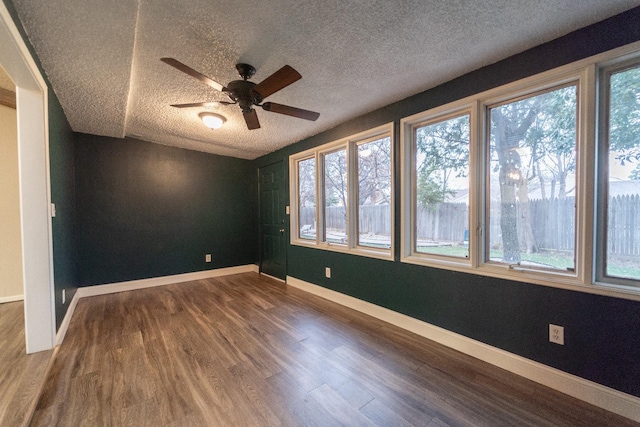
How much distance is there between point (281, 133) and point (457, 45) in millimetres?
2341

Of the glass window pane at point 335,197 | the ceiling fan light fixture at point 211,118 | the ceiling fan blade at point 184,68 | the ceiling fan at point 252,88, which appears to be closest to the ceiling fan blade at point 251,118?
the ceiling fan at point 252,88

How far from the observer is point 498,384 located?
1.67 metres

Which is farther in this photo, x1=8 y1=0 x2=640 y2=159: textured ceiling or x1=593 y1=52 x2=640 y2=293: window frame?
x1=593 y1=52 x2=640 y2=293: window frame

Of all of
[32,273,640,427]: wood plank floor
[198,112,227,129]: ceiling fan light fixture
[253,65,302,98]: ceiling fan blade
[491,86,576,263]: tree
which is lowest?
[32,273,640,427]: wood plank floor

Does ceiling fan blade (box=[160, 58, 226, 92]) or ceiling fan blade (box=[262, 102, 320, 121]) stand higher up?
ceiling fan blade (box=[160, 58, 226, 92])

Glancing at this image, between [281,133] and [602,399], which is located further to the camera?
[281,133]

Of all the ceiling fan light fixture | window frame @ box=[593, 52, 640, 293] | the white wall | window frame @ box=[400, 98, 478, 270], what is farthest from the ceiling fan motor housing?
the white wall

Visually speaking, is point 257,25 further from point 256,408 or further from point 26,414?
point 26,414

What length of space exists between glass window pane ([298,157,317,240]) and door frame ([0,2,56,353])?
276 centimetres

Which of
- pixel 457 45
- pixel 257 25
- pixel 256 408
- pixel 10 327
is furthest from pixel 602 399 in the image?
pixel 10 327

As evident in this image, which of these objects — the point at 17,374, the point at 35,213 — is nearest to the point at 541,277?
the point at 17,374

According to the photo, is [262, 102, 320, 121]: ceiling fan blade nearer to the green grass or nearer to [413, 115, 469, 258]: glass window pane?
[413, 115, 469, 258]: glass window pane

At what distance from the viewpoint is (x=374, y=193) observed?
9.62 ft

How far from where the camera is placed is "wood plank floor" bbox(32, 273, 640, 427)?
1.42 m
